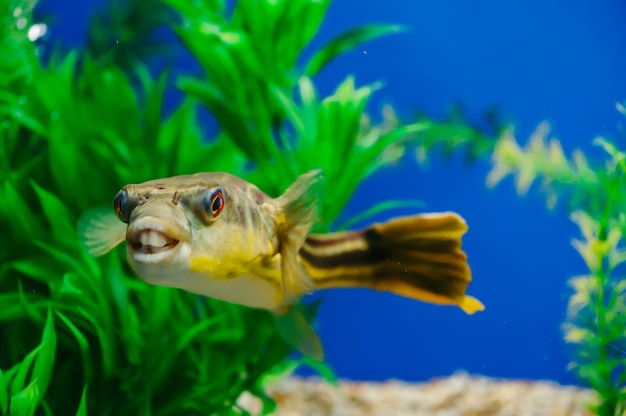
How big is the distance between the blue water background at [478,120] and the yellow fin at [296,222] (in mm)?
638

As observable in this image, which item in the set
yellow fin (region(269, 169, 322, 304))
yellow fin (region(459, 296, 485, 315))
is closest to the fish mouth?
yellow fin (region(269, 169, 322, 304))

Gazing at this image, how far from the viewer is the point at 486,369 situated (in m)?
2.59

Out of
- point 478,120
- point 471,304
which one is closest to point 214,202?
point 471,304

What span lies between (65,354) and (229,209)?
62.6 inches

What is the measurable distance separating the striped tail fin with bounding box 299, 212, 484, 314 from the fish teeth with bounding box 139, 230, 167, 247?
2.49 ft

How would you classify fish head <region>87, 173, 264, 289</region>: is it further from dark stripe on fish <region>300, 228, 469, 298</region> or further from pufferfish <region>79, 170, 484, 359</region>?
dark stripe on fish <region>300, 228, 469, 298</region>

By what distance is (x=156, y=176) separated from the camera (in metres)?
3.02

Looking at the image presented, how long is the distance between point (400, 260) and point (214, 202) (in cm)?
79

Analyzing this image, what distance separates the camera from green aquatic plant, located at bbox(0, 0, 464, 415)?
8.88ft

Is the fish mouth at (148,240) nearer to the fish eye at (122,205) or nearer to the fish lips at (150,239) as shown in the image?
the fish lips at (150,239)

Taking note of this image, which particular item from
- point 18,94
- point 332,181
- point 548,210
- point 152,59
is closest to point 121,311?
point 332,181

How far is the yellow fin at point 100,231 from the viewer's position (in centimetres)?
199

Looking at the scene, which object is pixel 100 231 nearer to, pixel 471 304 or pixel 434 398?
pixel 471 304

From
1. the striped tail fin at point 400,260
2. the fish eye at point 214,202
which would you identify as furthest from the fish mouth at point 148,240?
the striped tail fin at point 400,260
